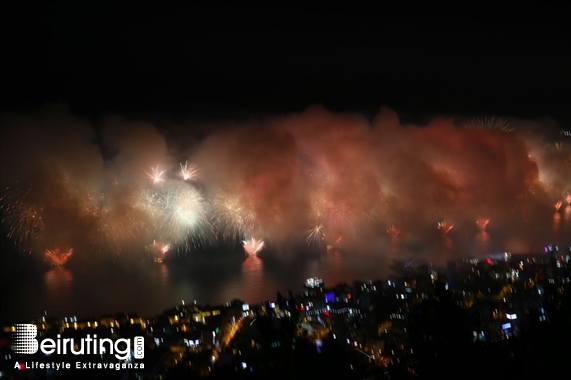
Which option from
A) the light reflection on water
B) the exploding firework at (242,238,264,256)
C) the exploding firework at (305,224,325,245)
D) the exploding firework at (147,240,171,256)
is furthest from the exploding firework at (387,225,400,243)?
the exploding firework at (147,240,171,256)

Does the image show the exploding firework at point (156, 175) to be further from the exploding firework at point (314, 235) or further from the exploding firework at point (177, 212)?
the exploding firework at point (314, 235)

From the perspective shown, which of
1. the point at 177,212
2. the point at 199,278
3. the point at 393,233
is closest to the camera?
the point at 199,278

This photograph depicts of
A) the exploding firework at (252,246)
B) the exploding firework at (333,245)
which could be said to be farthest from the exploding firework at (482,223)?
the exploding firework at (252,246)

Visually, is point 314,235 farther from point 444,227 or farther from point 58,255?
point 58,255

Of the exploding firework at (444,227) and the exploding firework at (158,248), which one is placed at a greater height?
the exploding firework at (444,227)

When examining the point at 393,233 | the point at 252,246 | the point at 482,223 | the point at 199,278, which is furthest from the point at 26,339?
the point at 482,223
